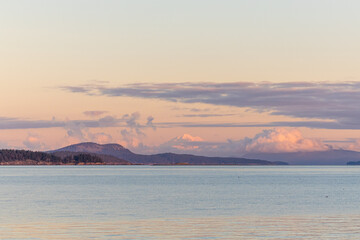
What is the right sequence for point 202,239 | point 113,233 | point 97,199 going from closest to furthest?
point 202,239 → point 113,233 → point 97,199

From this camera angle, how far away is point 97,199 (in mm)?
94125

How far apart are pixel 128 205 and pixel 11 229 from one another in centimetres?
2761

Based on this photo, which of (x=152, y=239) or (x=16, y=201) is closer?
(x=152, y=239)

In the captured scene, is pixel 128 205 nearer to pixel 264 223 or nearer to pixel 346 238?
pixel 264 223

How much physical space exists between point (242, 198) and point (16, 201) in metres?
32.8

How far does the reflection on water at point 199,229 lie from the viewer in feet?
169

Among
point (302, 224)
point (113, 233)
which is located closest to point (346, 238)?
point (302, 224)

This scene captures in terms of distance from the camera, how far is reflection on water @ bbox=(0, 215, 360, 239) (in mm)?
51594

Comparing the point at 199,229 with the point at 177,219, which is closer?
the point at 199,229

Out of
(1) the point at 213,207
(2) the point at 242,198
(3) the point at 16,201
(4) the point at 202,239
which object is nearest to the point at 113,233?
(4) the point at 202,239

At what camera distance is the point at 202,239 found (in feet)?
163

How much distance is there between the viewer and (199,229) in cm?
5559

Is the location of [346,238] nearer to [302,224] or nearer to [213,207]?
[302,224]

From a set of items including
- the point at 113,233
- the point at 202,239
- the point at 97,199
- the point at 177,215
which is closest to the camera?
the point at 202,239
